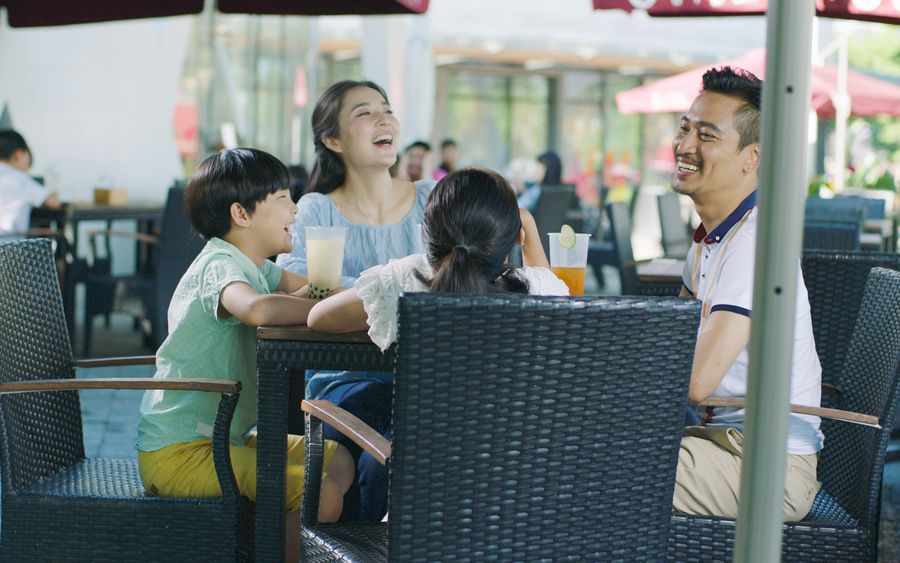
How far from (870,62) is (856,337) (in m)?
26.0

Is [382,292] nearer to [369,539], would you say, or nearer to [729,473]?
[369,539]

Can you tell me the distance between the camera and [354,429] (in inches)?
78.1

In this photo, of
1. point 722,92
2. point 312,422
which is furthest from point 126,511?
point 722,92

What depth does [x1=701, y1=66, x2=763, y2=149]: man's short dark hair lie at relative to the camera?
8.34 ft

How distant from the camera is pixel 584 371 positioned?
175cm

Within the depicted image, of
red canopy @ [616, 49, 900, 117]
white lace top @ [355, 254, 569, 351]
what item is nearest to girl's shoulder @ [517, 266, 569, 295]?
white lace top @ [355, 254, 569, 351]

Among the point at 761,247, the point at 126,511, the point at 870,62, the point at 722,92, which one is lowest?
the point at 126,511

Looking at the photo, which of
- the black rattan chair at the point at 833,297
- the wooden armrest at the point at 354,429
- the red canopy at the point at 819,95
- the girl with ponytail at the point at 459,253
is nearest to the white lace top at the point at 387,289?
the girl with ponytail at the point at 459,253

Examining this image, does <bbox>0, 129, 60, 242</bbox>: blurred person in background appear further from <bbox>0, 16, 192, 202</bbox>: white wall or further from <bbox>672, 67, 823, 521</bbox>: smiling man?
<bbox>672, 67, 823, 521</bbox>: smiling man

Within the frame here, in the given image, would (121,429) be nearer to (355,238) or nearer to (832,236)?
(355,238)

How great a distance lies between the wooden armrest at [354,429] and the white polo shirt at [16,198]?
4.49 metres

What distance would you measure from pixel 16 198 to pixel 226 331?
4.22 meters

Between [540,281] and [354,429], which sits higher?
[540,281]

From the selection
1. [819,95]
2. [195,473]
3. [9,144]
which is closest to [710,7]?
[195,473]
